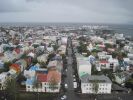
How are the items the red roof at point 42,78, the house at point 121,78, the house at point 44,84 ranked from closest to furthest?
the house at point 44,84
the red roof at point 42,78
the house at point 121,78

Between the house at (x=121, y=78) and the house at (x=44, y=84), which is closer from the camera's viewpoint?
the house at (x=44, y=84)

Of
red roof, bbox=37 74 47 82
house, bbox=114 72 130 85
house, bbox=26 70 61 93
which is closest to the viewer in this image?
house, bbox=26 70 61 93

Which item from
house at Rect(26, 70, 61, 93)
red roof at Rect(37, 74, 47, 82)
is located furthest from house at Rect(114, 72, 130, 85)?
red roof at Rect(37, 74, 47, 82)

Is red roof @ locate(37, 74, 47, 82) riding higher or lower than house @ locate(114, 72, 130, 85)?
higher

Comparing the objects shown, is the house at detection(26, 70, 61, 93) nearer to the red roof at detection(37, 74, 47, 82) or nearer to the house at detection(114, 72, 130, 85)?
the red roof at detection(37, 74, 47, 82)

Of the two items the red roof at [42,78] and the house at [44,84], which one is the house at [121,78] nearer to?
the house at [44,84]

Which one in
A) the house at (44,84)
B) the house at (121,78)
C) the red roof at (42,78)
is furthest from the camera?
the house at (121,78)

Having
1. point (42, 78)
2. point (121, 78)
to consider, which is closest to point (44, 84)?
point (42, 78)

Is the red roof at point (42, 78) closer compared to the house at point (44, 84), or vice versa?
the house at point (44, 84)

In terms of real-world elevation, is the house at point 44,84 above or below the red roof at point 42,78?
below

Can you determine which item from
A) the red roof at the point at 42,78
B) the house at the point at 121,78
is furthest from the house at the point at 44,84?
the house at the point at 121,78

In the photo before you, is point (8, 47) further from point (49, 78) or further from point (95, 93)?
point (95, 93)
